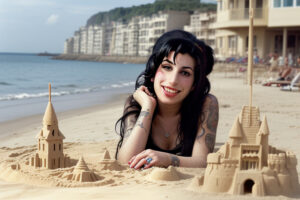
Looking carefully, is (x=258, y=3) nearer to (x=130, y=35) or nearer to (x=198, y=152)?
(x=198, y=152)

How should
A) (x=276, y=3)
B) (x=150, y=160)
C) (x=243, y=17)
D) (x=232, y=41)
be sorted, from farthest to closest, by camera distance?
(x=232, y=41)
(x=243, y=17)
(x=276, y=3)
(x=150, y=160)

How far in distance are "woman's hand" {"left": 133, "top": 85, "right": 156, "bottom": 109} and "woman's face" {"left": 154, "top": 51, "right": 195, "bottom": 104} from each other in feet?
0.59

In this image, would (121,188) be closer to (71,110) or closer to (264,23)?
(71,110)

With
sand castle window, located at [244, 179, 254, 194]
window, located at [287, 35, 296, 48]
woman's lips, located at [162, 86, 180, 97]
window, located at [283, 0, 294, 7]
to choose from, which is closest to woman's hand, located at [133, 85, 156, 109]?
woman's lips, located at [162, 86, 180, 97]

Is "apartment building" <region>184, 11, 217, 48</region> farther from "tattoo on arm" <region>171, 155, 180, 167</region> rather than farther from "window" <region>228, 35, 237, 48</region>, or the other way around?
"tattoo on arm" <region>171, 155, 180, 167</region>

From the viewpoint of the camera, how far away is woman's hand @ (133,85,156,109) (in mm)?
5336

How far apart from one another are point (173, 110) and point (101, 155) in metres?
1.52

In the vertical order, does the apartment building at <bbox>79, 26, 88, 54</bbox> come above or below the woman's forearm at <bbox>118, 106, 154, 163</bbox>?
above

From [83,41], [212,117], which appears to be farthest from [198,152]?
[83,41]

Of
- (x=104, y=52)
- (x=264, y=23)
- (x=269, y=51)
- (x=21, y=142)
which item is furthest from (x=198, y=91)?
(x=104, y=52)

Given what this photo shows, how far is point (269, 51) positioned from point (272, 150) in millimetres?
35039

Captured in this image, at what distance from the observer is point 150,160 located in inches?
196

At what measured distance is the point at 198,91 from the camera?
210 inches

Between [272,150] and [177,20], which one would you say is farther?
[177,20]
